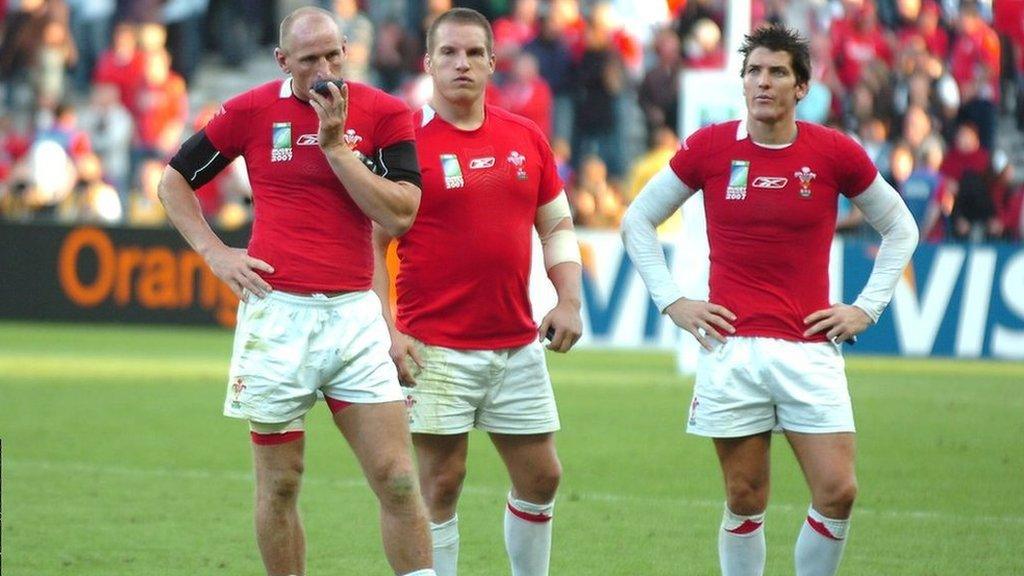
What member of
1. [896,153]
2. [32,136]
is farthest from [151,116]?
[896,153]

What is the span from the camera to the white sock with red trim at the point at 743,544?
7012mm

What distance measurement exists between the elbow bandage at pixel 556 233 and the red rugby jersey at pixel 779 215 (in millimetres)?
651

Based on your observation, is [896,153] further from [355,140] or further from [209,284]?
[355,140]

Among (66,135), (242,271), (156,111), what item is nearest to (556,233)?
(242,271)

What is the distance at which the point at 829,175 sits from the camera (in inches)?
274

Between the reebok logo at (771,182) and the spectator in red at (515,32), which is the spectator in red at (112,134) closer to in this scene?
the spectator in red at (515,32)

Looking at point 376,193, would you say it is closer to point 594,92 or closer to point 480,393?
point 480,393

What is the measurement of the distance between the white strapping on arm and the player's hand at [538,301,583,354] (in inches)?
11.3

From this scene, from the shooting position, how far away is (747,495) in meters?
6.97

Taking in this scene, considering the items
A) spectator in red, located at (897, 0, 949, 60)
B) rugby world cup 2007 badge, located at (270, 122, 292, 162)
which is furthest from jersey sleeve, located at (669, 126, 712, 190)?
spectator in red, located at (897, 0, 949, 60)

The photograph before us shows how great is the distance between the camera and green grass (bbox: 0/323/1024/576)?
8.59 meters

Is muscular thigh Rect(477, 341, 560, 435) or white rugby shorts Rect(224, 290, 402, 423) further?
muscular thigh Rect(477, 341, 560, 435)

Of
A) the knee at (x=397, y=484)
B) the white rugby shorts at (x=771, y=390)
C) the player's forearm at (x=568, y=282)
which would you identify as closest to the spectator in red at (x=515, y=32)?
the player's forearm at (x=568, y=282)

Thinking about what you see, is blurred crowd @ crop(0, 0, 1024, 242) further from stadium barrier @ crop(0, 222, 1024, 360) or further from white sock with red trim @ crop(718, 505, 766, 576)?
white sock with red trim @ crop(718, 505, 766, 576)
